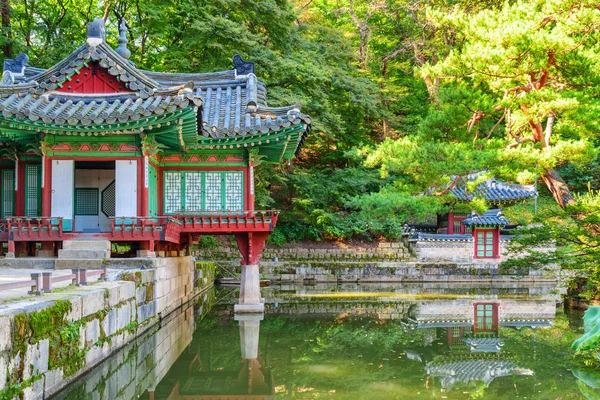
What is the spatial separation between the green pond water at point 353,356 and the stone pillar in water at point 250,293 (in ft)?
1.29

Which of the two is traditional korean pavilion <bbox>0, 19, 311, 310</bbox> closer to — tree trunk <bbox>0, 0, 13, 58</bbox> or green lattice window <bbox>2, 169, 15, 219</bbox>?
green lattice window <bbox>2, 169, 15, 219</bbox>

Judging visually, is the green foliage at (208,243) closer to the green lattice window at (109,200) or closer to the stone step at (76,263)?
the green lattice window at (109,200)

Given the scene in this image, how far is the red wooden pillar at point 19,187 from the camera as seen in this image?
1716 cm

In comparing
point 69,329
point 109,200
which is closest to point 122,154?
point 109,200

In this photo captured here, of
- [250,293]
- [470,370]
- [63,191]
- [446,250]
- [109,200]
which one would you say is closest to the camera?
[470,370]

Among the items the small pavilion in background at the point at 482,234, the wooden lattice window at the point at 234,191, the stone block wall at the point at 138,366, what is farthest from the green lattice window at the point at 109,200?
the small pavilion in background at the point at 482,234

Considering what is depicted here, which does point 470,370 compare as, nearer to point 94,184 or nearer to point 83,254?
point 83,254

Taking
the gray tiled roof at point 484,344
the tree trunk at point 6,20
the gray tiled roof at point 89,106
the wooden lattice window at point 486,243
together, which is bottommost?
the gray tiled roof at point 484,344

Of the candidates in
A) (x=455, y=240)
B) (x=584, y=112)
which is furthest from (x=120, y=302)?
(x=455, y=240)

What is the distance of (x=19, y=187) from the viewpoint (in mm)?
17203

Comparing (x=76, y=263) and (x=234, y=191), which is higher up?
(x=234, y=191)

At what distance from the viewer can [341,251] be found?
33156mm

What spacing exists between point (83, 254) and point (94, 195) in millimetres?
3309

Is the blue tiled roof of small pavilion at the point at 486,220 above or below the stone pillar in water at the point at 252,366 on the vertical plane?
above
